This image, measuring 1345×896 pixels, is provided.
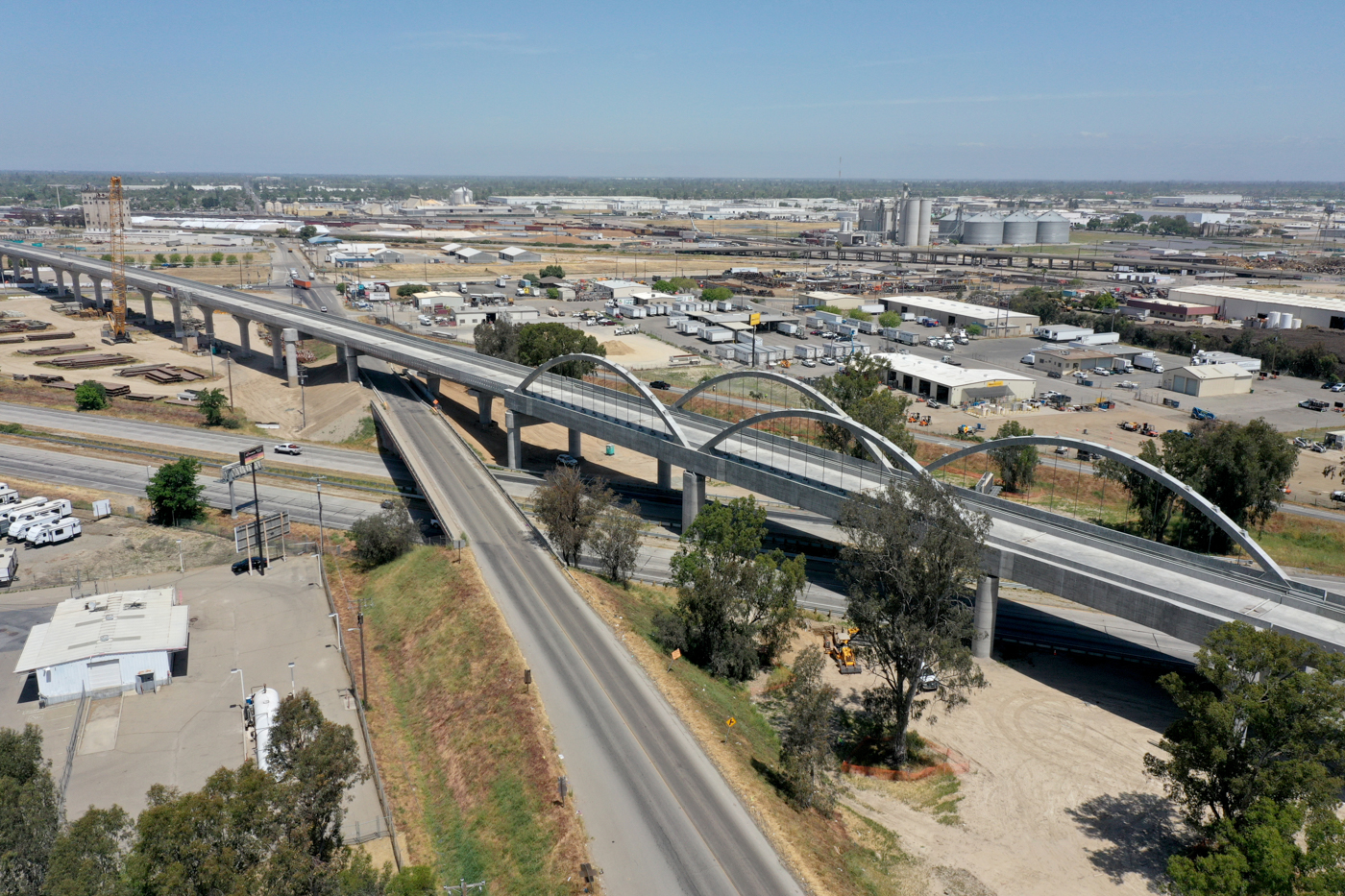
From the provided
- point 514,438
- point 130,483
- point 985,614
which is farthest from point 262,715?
point 130,483

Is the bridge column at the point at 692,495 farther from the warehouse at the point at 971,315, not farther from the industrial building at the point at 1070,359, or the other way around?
the warehouse at the point at 971,315

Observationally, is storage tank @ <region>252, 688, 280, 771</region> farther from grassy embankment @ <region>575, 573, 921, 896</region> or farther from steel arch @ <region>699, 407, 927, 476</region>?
steel arch @ <region>699, 407, 927, 476</region>

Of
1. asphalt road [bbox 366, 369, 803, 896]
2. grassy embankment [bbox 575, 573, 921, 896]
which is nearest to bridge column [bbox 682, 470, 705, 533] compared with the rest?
asphalt road [bbox 366, 369, 803, 896]

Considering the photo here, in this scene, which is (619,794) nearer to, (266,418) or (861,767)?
(861,767)

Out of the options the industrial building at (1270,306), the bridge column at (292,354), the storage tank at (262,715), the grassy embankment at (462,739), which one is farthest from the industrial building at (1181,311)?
the storage tank at (262,715)

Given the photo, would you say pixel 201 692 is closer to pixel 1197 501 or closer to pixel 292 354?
pixel 1197 501

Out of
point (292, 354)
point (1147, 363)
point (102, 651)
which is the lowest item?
point (102, 651)
